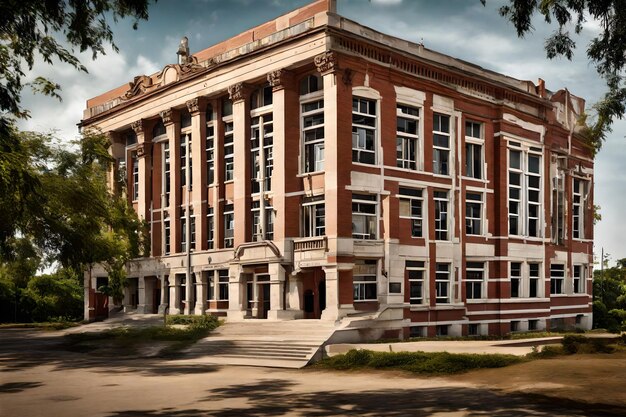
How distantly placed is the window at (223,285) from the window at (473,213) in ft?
49.9

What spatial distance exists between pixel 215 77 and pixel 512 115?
19547mm

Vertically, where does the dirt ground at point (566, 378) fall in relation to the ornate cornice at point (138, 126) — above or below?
below

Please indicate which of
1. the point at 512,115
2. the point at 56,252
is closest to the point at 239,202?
the point at 56,252

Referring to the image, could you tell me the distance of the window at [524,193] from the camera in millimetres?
49375

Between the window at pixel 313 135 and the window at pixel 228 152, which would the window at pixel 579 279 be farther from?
the window at pixel 228 152

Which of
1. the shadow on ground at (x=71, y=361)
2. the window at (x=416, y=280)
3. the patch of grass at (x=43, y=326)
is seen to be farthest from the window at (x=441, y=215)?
the patch of grass at (x=43, y=326)

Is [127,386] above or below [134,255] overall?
below

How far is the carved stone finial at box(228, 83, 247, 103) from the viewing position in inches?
1719

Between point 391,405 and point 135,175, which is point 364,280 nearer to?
point 391,405

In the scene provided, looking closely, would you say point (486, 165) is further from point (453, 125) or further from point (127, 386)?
point (127, 386)

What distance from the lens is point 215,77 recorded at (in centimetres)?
4584

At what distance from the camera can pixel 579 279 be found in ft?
185

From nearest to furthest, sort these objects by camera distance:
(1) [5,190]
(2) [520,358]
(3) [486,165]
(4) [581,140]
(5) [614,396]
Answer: (5) [614,396]
(1) [5,190]
(2) [520,358]
(3) [486,165]
(4) [581,140]

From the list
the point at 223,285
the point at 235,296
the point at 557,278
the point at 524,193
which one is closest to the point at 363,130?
the point at 235,296
